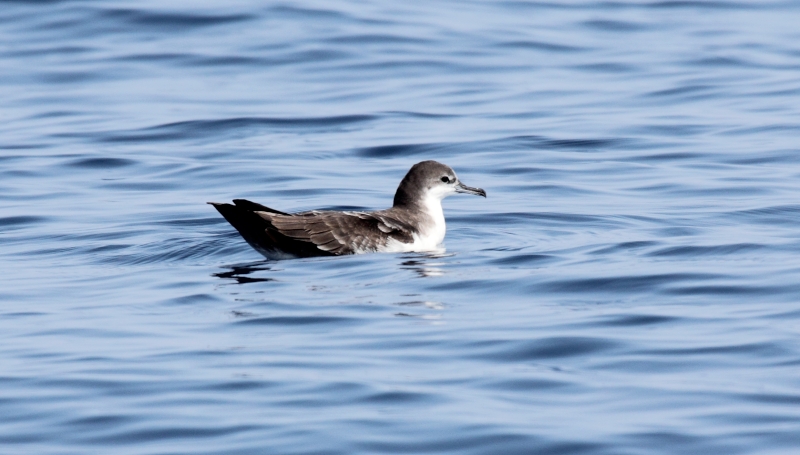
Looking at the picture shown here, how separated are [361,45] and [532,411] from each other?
15347mm

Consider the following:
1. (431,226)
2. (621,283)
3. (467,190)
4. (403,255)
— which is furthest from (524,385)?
(467,190)

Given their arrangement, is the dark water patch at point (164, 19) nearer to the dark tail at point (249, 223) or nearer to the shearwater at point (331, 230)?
the shearwater at point (331, 230)

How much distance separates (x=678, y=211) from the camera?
12070 millimetres

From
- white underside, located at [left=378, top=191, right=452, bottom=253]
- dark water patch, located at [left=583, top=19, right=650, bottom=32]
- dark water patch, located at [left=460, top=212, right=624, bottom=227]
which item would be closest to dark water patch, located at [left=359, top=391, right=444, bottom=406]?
white underside, located at [left=378, top=191, right=452, bottom=253]

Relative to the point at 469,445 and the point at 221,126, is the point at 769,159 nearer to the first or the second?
the point at 221,126

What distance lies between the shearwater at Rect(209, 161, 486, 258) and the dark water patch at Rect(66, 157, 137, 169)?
4877 mm

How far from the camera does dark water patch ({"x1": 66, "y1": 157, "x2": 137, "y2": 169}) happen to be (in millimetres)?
15125

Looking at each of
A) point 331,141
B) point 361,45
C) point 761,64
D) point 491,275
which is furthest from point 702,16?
point 491,275

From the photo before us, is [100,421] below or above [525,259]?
above

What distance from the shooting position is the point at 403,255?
431 inches

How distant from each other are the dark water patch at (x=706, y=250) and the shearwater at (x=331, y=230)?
1.97m

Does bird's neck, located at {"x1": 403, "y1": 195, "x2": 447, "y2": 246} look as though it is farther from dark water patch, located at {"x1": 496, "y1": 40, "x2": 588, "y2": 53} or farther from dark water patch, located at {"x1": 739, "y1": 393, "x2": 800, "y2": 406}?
dark water patch, located at {"x1": 496, "y1": 40, "x2": 588, "y2": 53}

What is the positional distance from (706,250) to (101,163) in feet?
24.7

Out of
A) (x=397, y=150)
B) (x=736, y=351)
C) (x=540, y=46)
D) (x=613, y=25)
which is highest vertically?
(x=613, y=25)
